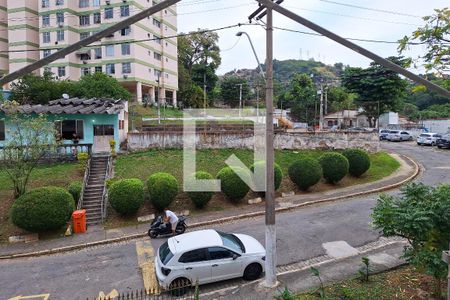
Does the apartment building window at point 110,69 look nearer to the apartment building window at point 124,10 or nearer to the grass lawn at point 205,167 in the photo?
the apartment building window at point 124,10

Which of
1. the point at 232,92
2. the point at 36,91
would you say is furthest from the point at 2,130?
the point at 232,92

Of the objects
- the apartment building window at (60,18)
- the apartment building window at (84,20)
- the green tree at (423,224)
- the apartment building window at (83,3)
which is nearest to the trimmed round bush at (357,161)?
the green tree at (423,224)

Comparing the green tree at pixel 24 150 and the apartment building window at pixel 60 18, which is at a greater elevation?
the apartment building window at pixel 60 18

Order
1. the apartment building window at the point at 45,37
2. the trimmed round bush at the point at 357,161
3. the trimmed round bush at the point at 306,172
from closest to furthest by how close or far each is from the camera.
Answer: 1. the trimmed round bush at the point at 306,172
2. the trimmed round bush at the point at 357,161
3. the apartment building window at the point at 45,37

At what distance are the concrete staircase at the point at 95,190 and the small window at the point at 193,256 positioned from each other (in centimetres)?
750

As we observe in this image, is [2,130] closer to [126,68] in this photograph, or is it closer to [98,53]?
[126,68]

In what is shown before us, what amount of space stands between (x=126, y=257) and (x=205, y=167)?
8.85 meters

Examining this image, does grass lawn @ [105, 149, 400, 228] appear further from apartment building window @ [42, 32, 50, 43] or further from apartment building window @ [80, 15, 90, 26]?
apartment building window @ [42, 32, 50, 43]

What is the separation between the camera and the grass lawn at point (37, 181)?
1400cm

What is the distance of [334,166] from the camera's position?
18297 millimetres

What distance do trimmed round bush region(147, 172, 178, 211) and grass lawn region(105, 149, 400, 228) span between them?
30.4 inches

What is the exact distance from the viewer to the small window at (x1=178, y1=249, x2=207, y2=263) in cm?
893

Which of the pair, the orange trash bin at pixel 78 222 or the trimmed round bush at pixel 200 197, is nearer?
the orange trash bin at pixel 78 222

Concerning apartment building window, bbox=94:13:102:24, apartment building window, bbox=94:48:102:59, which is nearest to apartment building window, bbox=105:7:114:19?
apartment building window, bbox=94:13:102:24
